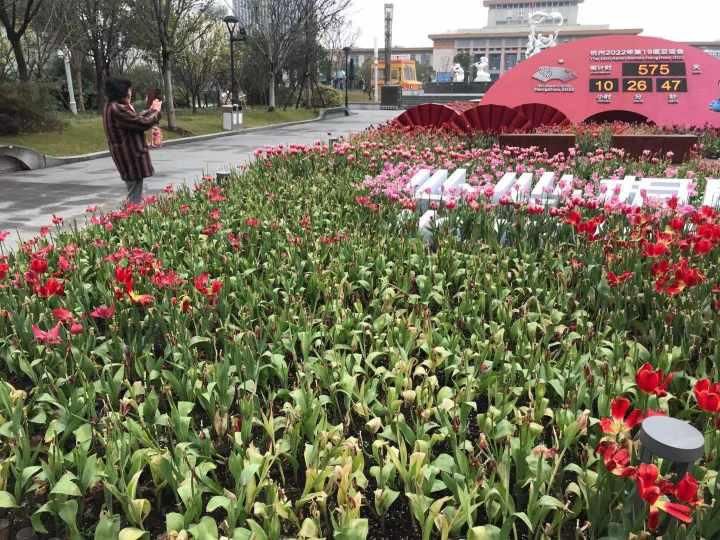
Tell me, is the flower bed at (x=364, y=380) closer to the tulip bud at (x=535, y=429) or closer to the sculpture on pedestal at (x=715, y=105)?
the tulip bud at (x=535, y=429)

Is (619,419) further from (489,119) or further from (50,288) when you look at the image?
(489,119)

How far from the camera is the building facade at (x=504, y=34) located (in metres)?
112

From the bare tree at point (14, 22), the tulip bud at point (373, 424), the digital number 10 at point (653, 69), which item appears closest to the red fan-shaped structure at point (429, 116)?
the digital number 10 at point (653, 69)

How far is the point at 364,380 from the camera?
2656 millimetres

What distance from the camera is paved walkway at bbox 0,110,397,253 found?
8.49 metres

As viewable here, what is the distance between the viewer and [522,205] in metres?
4.93

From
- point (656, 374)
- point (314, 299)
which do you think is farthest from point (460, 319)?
point (656, 374)

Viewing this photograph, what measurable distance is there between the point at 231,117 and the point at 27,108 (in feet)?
31.0

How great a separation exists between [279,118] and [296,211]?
1053 inches

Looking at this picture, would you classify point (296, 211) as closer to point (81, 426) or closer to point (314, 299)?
point (314, 299)

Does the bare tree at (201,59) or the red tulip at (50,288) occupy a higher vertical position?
the bare tree at (201,59)

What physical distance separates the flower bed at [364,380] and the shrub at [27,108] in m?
12.9

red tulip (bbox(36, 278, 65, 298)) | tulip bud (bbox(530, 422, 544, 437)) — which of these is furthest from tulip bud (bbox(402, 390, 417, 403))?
red tulip (bbox(36, 278, 65, 298))

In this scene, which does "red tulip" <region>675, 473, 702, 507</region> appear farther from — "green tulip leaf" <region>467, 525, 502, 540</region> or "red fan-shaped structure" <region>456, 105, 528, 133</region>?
"red fan-shaped structure" <region>456, 105, 528, 133</region>
